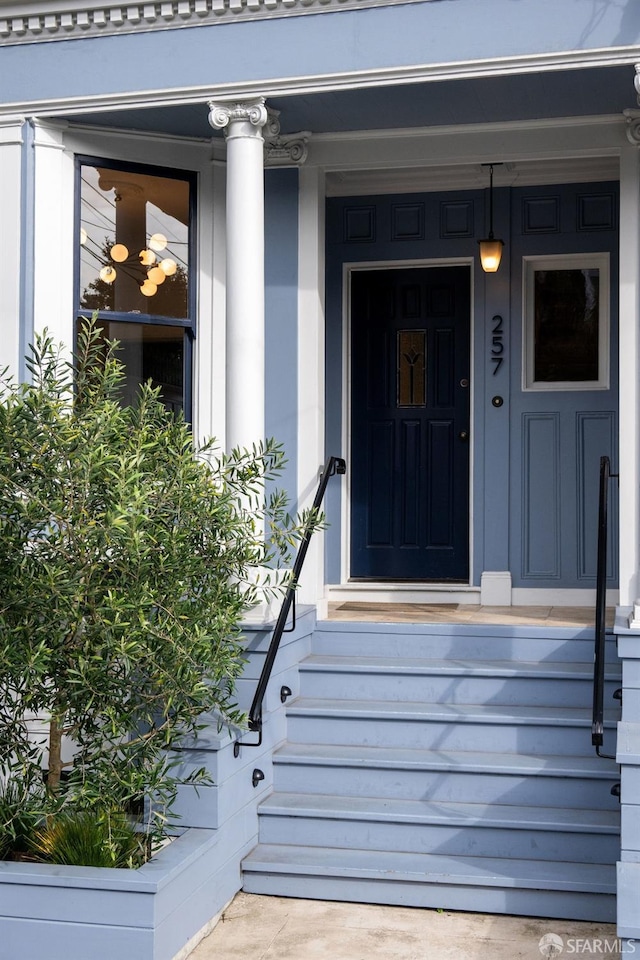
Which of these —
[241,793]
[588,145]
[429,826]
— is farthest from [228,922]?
[588,145]

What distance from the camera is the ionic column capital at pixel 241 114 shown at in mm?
5156

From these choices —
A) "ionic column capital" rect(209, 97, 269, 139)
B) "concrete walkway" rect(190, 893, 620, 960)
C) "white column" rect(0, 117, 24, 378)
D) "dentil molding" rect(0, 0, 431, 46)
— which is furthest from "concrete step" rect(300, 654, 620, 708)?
"dentil molding" rect(0, 0, 431, 46)

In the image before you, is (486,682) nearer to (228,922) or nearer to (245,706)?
(245,706)

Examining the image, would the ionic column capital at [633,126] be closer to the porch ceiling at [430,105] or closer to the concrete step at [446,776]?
the porch ceiling at [430,105]

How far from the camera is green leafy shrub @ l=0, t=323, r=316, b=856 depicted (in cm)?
375

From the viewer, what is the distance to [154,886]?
3.59 metres

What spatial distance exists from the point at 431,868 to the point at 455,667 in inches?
41.2

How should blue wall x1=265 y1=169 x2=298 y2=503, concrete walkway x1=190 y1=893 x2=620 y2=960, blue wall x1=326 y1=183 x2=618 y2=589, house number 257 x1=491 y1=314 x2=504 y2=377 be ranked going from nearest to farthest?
1. concrete walkway x1=190 y1=893 x2=620 y2=960
2. blue wall x1=265 y1=169 x2=298 y2=503
3. blue wall x1=326 y1=183 x2=618 y2=589
4. house number 257 x1=491 y1=314 x2=504 y2=377

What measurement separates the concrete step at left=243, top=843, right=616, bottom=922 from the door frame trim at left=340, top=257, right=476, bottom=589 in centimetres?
247

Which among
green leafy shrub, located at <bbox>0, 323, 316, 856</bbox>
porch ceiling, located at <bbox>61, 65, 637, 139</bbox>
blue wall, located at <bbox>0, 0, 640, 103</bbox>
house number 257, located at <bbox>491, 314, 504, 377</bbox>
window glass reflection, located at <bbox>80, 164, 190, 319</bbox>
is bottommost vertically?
green leafy shrub, located at <bbox>0, 323, 316, 856</bbox>

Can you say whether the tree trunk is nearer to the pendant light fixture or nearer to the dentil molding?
the dentil molding

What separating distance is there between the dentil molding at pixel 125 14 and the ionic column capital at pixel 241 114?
384 millimetres

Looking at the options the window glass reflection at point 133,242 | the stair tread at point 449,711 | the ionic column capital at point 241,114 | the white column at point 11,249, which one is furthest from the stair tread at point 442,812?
the ionic column capital at point 241,114

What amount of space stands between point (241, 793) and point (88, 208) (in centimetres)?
313
